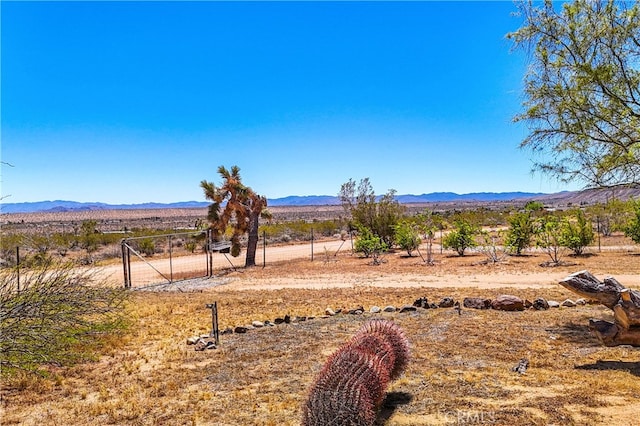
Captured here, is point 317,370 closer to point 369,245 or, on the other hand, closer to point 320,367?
point 320,367

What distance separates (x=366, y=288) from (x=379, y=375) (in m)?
10.9

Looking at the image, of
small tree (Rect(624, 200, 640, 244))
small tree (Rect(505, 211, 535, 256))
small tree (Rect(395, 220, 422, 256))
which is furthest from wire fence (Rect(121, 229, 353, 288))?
small tree (Rect(624, 200, 640, 244))

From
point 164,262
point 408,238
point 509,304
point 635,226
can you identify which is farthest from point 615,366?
point 164,262

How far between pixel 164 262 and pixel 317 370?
71.2 feet

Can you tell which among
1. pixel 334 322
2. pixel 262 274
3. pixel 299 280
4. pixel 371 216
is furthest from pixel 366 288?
pixel 371 216

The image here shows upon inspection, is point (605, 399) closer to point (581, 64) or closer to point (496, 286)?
point (581, 64)

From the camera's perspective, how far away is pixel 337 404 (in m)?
4.92

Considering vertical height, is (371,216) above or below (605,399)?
above

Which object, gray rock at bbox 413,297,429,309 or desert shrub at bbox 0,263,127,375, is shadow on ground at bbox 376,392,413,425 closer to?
desert shrub at bbox 0,263,127,375

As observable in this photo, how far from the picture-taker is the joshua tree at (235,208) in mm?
23938

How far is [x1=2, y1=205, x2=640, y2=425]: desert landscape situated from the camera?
619 centimetres

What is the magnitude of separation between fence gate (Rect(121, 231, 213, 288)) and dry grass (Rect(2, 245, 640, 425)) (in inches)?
261

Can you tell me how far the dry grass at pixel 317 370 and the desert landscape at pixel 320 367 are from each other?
0.03m

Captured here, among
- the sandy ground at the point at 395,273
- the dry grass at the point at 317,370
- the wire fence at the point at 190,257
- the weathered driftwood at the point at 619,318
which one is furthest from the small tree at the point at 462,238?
the weathered driftwood at the point at 619,318
